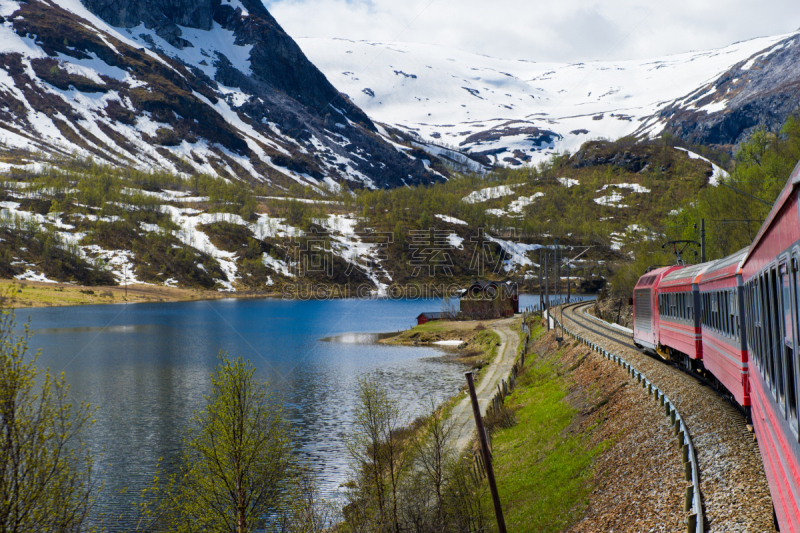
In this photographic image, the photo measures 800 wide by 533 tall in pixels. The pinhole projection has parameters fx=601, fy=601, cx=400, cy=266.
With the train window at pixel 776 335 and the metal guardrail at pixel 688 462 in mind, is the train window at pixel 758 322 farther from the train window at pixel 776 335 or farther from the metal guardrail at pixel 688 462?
the metal guardrail at pixel 688 462

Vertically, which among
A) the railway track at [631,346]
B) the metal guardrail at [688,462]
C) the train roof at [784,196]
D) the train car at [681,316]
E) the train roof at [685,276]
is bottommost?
the metal guardrail at [688,462]

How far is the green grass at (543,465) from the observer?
21.4 meters

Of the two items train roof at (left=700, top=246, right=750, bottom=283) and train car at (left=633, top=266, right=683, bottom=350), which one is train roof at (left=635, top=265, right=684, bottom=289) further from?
train roof at (left=700, top=246, right=750, bottom=283)

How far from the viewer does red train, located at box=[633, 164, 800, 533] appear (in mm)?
6785

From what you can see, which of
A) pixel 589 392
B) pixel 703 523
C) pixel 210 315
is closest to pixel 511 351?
pixel 589 392

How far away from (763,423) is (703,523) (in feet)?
11.4

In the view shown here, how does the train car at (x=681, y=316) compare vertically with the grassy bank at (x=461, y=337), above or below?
above

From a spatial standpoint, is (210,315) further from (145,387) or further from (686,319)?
(686,319)

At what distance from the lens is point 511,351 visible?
7519cm

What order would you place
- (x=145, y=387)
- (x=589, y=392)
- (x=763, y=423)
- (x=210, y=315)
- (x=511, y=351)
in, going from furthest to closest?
(x=210, y=315) < (x=511, y=351) < (x=145, y=387) < (x=589, y=392) < (x=763, y=423)

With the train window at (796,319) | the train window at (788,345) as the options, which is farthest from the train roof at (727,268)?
the train window at (796,319)

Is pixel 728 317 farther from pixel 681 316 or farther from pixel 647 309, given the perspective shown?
pixel 647 309

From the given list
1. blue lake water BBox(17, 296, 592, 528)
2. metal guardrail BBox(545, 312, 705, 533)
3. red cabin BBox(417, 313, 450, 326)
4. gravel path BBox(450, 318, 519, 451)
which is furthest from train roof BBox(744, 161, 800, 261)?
red cabin BBox(417, 313, 450, 326)

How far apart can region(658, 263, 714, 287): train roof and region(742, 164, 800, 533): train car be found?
48.7 ft
